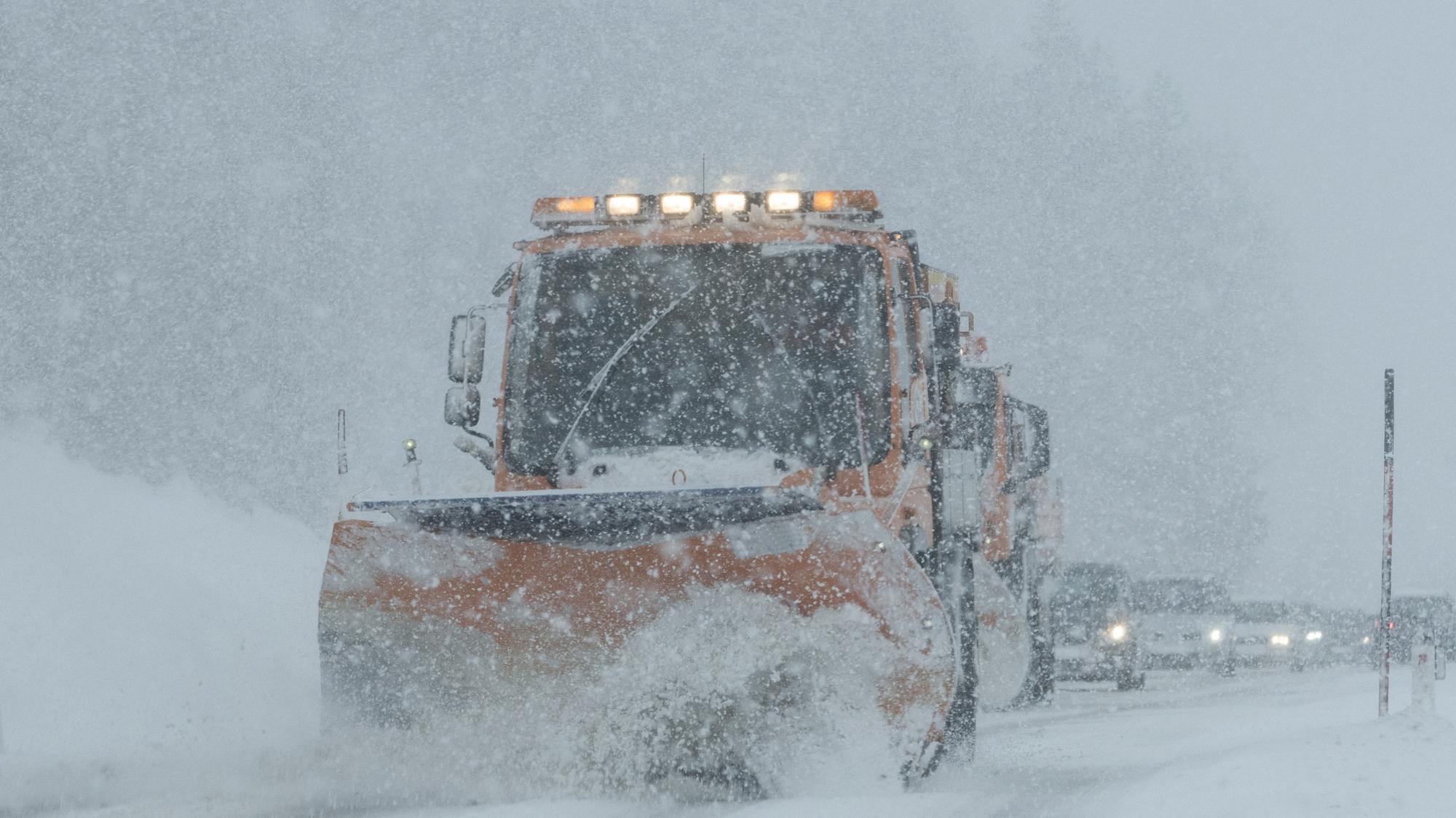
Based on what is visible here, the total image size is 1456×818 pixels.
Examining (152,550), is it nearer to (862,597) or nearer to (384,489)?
(384,489)

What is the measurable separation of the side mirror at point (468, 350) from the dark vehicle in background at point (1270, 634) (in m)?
15.3

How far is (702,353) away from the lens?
27.9 feet

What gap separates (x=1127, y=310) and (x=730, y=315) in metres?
34.1

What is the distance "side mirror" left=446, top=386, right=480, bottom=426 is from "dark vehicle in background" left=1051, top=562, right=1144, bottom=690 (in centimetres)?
916

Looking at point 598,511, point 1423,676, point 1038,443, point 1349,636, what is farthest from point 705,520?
point 1349,636

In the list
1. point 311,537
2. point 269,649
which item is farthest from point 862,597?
point 311,537

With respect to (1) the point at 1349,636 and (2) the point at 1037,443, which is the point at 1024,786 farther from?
(1) the point at 1349,636

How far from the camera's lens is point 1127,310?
41.4 m

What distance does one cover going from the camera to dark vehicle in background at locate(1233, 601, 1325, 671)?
876 inches

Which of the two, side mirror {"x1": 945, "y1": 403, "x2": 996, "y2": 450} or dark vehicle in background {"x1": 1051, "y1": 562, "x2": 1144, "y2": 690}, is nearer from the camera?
side mirror {"x1": 945, "y1": 403, "x2": 996, "y2": 450}

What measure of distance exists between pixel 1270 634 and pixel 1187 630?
8.53ft

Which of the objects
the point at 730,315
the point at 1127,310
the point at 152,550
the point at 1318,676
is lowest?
the point at 1318,676

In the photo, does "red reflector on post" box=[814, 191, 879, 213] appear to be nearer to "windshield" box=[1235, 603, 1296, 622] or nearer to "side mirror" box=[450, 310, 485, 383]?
"side mirror" box=[450, 310, 485, 383]

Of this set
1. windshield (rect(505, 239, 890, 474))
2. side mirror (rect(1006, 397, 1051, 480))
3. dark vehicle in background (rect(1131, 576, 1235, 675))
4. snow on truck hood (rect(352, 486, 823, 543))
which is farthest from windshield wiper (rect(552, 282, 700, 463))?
dark vehicle in background (rect(1131, 576, 1235, 675))
